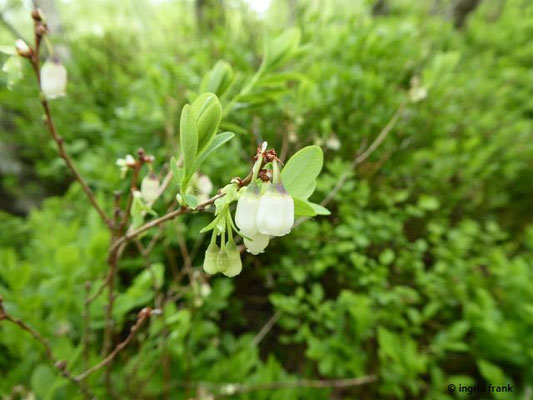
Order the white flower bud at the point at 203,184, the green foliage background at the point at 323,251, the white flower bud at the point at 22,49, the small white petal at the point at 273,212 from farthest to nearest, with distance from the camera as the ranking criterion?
1. the green foliage background at the point at 323,251
2. the white flower bud at the point at 203,184
3. the white flower bud at the point at 22,49
4. the small white petal at the point at 273,212

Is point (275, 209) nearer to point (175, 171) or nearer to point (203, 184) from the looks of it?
point (175, 171)

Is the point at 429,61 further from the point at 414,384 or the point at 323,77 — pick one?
the point at 414,384

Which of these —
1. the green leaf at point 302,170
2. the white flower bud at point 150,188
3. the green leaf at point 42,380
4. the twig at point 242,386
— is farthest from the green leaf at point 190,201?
the twig at point 242,386

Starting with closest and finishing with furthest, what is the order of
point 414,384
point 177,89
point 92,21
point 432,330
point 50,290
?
point 50,290 → point 414,384 → point 432,330 → point 177,89 → point 92,21

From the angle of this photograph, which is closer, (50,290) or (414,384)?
(50,290)

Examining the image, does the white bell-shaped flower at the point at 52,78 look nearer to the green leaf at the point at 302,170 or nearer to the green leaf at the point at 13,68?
the green leaf at the point at 13,68

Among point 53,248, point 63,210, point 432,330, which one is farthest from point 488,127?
point 63,210
